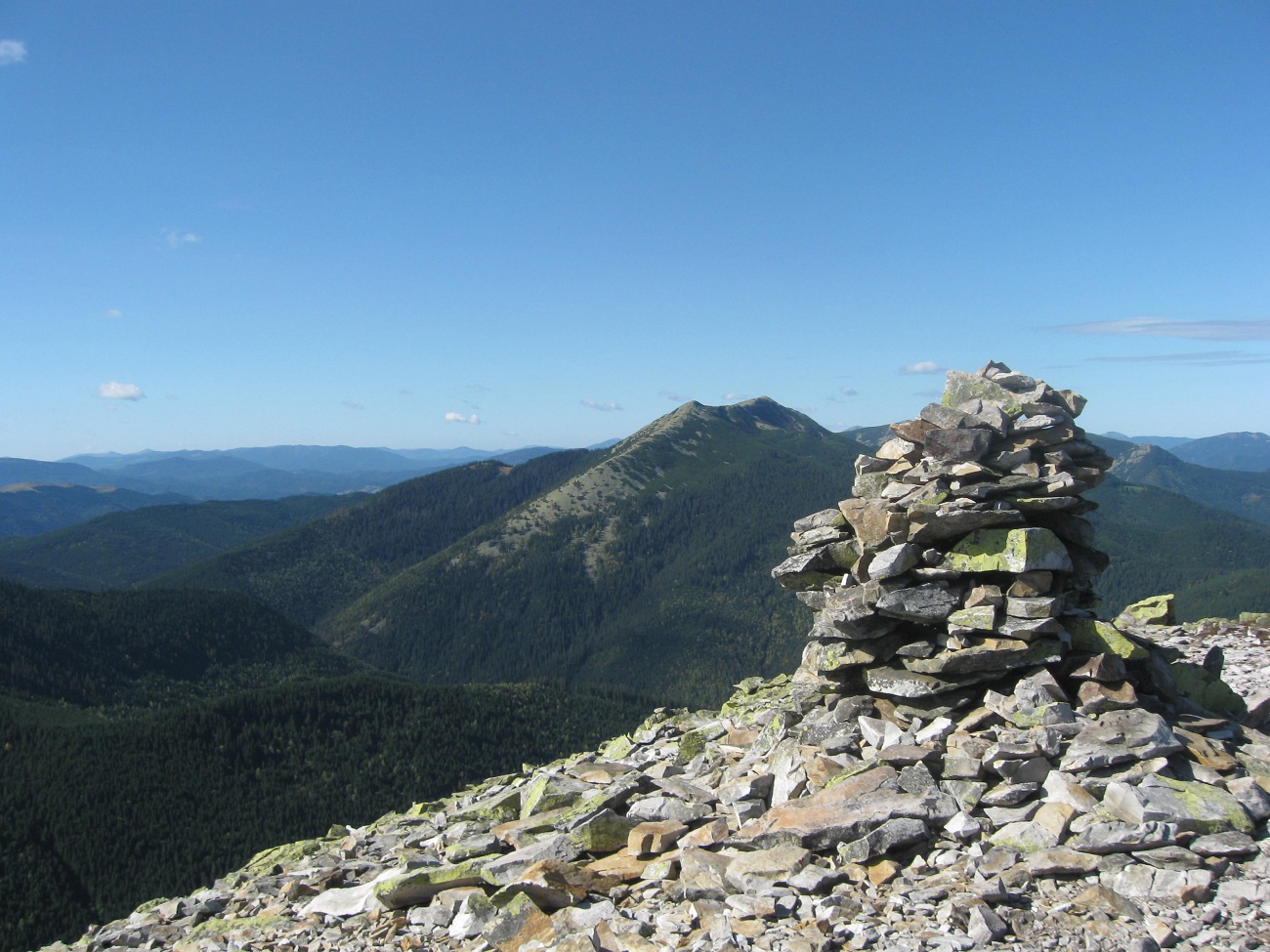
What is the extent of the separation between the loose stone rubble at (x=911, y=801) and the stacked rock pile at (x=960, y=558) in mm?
82

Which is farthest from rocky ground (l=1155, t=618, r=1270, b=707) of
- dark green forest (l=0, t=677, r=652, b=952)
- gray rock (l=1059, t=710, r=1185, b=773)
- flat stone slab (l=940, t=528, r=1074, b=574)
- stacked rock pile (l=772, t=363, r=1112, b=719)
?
dark green forest (l=0, t=677, r=652, b=952)

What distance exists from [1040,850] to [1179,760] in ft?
17.0

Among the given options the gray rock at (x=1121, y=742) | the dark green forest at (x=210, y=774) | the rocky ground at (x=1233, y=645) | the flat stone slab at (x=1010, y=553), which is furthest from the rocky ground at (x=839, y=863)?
the dark green forest at (x=210, y=774)

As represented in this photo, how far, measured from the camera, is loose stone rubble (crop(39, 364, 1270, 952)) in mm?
14617

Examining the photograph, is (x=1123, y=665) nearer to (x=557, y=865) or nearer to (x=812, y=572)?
(x=812, y=572)

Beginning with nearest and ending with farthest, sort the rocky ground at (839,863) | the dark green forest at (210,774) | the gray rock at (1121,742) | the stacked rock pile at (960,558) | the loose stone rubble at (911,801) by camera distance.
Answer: the rocky ground at (839,863) < the loose stone rubble at (911,801) < the gray rock at (1121,742) < the stacked rock pile at (960,558) < the dark green forest at (210,774)

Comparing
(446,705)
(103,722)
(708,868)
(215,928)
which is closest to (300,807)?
(446,705)

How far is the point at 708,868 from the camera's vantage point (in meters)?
16.7

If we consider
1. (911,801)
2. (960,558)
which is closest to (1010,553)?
(960,558)

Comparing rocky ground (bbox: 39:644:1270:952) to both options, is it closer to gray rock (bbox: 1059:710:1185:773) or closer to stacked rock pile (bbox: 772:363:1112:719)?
gray rock (bbox: 1059:710:1185:773)

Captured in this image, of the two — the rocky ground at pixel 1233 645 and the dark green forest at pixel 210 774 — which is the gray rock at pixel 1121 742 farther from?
the dark green forest at pixel 210 774

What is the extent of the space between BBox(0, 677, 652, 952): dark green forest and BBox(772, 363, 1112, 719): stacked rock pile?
109128 millimetres

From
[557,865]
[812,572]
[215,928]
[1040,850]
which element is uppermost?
[812,572]

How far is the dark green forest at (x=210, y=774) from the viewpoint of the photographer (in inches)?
4139
